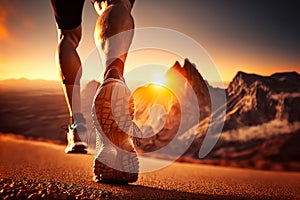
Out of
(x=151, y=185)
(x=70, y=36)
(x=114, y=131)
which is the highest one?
(x=70, y=36)

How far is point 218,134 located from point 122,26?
4501mm

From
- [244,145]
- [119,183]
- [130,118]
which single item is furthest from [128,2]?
[244,145]

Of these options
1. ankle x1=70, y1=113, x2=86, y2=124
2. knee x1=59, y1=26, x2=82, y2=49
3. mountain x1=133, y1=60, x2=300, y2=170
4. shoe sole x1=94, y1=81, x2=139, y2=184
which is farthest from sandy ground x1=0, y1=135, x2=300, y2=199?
mountain x1=133, y1=60, x2=300, y2=170

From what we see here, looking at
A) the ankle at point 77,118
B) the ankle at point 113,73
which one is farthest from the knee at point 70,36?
the ankle at point 113,73

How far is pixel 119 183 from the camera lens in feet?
2.89

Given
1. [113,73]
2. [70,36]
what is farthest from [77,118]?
[113,73]

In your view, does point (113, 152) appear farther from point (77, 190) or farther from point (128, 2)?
point (128, 2)

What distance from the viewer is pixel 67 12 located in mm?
1406

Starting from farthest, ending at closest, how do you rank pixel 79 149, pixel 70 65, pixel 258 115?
pixel 258 115 < pixel 70 65 < pixel 79 149

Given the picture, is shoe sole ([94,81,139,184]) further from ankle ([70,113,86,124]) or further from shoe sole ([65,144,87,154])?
ankle ([70,113,86,124])

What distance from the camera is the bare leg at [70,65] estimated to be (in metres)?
1.39

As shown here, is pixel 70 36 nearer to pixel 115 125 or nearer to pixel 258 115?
pixel 115 125

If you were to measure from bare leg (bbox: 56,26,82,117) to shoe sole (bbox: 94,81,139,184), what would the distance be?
1.95ft

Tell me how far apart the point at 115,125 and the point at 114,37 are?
28 cm
